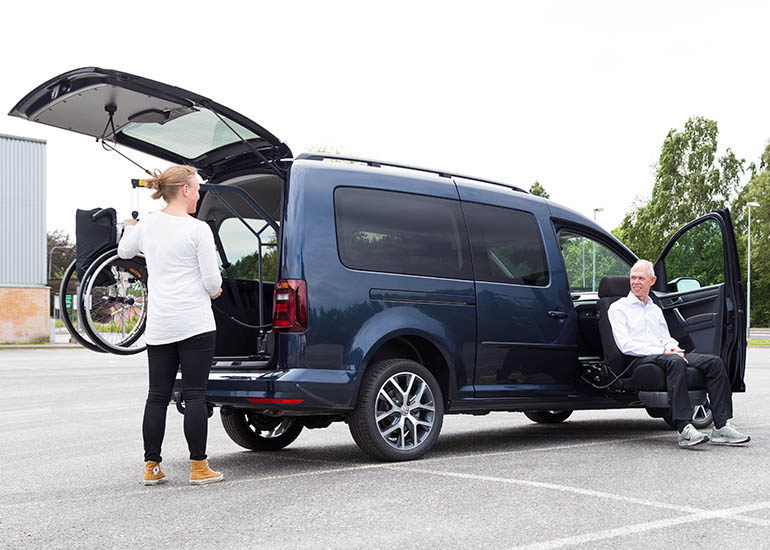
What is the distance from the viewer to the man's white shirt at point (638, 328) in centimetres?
747

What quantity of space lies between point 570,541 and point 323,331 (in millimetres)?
2423

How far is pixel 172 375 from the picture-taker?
18.1 ft

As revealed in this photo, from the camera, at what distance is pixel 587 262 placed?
807 cm

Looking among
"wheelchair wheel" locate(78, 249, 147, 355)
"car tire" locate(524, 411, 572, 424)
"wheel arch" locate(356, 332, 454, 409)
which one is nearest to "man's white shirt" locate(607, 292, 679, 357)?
"wheel arch" locate(356, 332, 454, 409)

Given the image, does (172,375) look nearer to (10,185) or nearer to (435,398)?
(435,398)

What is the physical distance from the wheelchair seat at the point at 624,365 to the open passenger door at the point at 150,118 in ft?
10.2

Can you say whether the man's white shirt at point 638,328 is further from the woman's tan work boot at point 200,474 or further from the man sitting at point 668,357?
the woman's tan work boot at point 200,474

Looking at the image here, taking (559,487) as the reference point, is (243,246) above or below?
above

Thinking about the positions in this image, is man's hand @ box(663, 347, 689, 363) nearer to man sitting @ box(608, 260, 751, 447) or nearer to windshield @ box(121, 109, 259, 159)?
man sitting @ box(608, 260, 751, 447)

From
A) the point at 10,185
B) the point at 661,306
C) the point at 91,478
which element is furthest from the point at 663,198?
the point at 91,478

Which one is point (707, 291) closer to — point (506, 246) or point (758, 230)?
point (506, 246)

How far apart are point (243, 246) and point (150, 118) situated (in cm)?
125

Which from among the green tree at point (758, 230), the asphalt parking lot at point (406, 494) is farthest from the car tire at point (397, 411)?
the green tree at point (758, 230)

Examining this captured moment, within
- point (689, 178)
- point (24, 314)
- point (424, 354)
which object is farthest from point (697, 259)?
point (689, 178)
